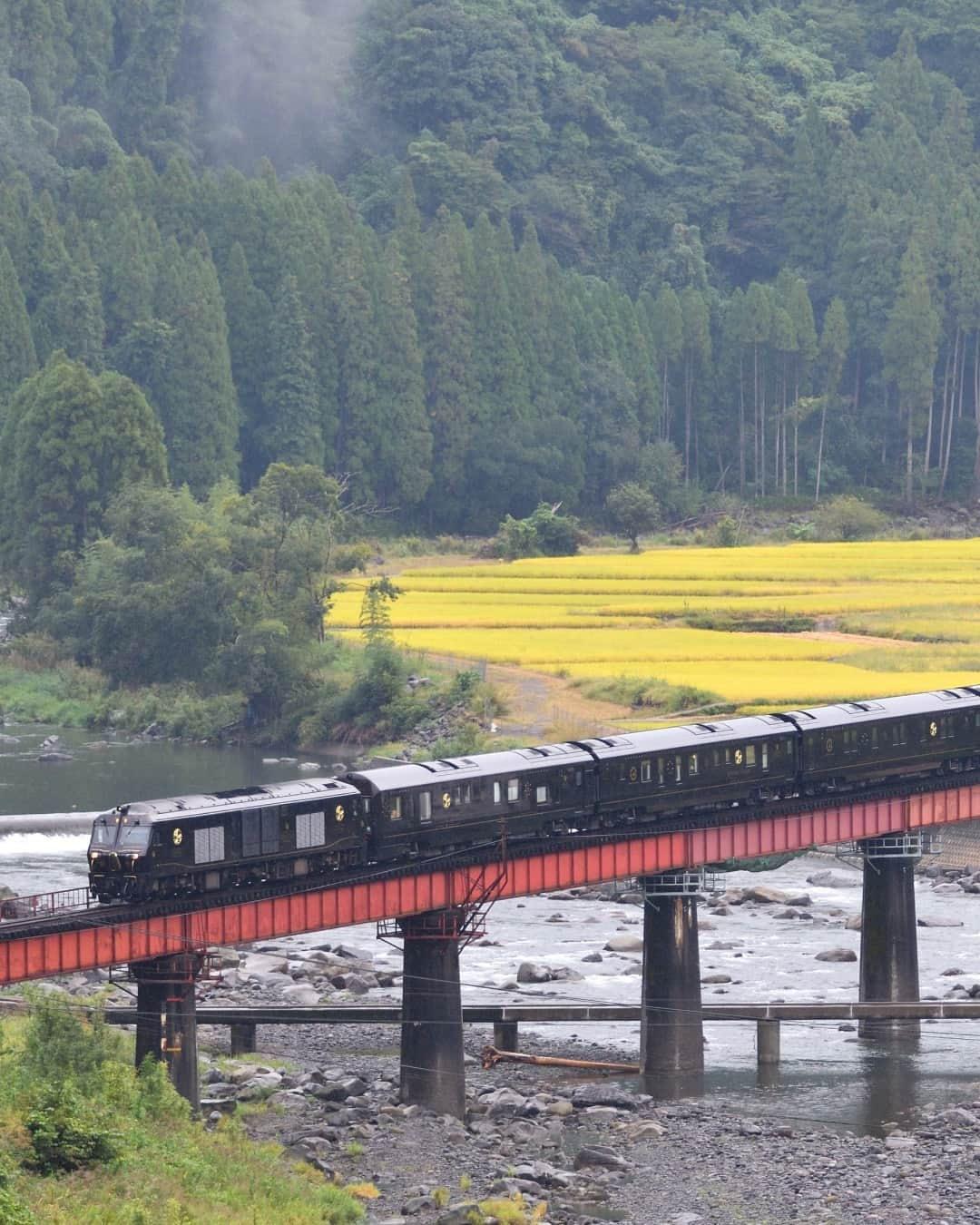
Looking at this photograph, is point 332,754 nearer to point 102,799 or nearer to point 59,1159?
point 102,799

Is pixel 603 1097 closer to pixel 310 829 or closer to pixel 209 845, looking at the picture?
pixel 310 829

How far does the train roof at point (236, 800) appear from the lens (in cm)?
5497

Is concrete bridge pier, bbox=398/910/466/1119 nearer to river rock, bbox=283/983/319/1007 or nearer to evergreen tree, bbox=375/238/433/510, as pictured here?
river rock, bbox=283/983/319/1007

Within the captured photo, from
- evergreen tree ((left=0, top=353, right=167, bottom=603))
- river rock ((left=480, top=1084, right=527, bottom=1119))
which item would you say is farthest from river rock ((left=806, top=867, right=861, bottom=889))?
evergreen tree ((left=0, top=353, right=167, bottom=603))

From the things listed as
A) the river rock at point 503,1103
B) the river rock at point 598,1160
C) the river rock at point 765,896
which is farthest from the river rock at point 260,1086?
the river rock at point 765,896

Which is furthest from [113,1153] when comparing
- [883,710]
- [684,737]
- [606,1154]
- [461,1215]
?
[883,710]

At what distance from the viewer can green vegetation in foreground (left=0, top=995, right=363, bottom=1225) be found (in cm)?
4447

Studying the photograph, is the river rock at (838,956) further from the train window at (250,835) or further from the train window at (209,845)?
the train window at (209,845)

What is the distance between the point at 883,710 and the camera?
236 feet

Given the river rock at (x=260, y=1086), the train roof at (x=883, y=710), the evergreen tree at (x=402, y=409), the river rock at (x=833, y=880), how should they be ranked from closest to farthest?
the river rock at (x=260, y=1086)
the train roof at (x=883, y=710)
the river rock at (x=833, y=880)
the evergreen tree at (x=402, y=409)

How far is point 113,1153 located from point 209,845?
33.4 ft

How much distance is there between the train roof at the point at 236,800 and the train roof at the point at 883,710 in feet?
52.1

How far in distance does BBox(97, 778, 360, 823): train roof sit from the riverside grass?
169 ft

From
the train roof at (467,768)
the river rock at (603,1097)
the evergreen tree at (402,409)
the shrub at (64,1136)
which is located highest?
the evergreen tree at (402,409)
